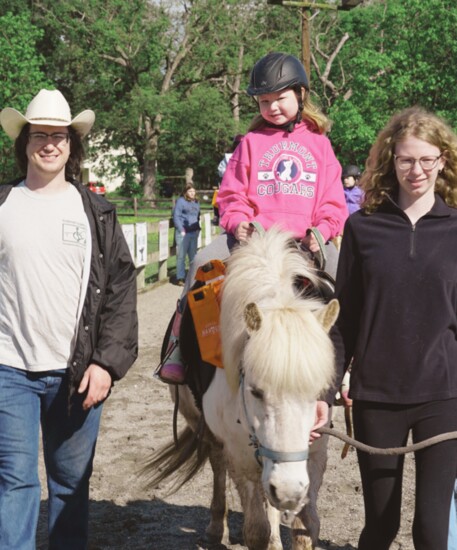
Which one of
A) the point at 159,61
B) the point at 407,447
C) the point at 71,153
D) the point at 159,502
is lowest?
the point at 159,502

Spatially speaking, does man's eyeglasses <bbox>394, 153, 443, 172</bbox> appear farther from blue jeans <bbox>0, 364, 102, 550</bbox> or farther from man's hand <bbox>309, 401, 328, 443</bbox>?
blue jeans <bbox>0, 364, 102, 550</bbox>

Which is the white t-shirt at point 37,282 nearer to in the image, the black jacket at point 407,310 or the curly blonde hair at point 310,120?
the black jacket at point 407,310

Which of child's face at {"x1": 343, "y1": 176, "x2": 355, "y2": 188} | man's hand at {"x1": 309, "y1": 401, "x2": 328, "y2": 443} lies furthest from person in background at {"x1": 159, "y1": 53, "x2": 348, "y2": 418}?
child's face at {"x1": 343, "y1": 176, "x2": 355, "y2": 188}

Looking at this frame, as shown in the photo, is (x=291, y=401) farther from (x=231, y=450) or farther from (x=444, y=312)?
(x=231, y=450)

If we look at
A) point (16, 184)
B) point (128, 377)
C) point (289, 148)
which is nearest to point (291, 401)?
point (16, 184)

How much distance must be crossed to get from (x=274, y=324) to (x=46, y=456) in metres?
1.18

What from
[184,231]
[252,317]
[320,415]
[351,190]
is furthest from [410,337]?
[184,231]

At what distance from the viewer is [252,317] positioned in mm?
2793

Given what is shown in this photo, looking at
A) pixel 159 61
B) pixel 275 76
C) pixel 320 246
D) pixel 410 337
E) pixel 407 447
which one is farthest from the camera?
pixel 159 61

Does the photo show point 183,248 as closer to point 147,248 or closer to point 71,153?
point 147,248

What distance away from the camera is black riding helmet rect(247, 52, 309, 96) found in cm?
387

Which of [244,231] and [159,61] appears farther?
[159,61]

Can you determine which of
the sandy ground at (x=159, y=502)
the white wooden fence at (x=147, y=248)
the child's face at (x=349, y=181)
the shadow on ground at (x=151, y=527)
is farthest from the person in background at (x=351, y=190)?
the shadow on ground at (x=151, y=527)

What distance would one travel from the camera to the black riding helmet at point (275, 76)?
387 centimetres
